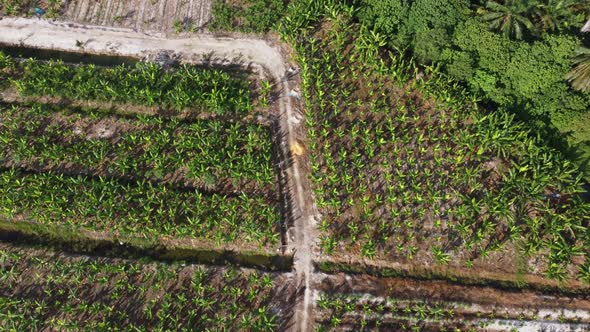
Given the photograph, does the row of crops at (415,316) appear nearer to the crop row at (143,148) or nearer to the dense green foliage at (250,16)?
the crop row at (143,148)

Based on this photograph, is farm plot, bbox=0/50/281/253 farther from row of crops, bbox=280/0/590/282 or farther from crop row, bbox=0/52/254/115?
row of crops, bbox=280/0/590/282

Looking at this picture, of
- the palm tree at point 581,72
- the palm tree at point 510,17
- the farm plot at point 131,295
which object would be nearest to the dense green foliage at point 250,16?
the palm tree at point 510,17

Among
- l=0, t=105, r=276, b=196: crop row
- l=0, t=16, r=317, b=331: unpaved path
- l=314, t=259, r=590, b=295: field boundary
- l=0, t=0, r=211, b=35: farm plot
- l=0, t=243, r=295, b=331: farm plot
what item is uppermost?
l=0, t=0, r=211, b=35: farm plot

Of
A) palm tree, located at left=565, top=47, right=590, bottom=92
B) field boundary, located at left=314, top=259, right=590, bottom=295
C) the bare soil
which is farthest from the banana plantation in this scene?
the bare soil

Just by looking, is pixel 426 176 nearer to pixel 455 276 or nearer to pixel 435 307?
pixel 455 276

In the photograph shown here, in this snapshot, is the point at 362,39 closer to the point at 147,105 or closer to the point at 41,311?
the point at 147,105

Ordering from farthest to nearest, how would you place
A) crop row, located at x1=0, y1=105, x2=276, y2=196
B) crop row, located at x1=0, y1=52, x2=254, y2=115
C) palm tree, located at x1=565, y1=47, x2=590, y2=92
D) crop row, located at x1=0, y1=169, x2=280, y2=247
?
crop row, located at x1=0, y1=52, x2=254, y2=115 → crop row, located at x1=0, y1=105, x2=276, y2=196 → palm tree, located at x1=565, y1=47, x2=590, y2=92 → crop row, located at x1=0, y1=169, x2=280, y2=247

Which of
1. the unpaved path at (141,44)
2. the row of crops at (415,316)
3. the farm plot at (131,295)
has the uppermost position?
the unpaved path at (141,44)
